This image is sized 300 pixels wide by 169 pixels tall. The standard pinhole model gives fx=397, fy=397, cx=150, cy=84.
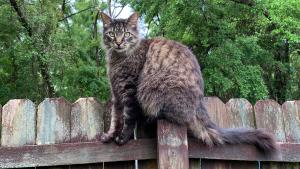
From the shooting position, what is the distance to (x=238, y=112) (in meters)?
2.52

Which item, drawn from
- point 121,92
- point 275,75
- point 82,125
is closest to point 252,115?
point 121,92

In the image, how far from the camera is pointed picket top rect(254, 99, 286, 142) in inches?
100

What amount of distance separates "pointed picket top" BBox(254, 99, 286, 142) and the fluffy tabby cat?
0.14 metres

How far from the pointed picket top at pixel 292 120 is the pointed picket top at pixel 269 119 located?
38mm

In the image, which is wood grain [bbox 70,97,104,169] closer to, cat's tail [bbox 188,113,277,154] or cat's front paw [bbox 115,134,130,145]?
cat's front paw [bbox 115,134,130,145]

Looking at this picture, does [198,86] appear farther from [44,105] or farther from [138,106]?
[44,105]

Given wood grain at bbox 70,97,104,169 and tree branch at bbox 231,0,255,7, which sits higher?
tree branch at bbox 231,0,255,7

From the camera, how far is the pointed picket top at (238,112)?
2.52 metres

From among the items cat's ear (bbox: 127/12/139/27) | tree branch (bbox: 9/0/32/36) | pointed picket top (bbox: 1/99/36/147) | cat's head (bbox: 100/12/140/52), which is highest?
tree branch (bbox: 9/0/32/36)

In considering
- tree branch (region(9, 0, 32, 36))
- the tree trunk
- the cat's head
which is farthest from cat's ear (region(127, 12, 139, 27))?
tree branch (region(9, 0, 32, 36))

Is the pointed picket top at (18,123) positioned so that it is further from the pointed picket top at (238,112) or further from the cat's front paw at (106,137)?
the pointed picket top at (238,112)

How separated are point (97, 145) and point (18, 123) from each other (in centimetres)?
44

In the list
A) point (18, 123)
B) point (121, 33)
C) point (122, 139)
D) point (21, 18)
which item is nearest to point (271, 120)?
point (122, 139)

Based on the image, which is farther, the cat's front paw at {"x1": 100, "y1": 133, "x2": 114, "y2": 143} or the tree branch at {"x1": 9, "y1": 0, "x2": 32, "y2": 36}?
the tree branch at {"x1": 9, "y1": 0, "x2": 32, "y2": 36}
